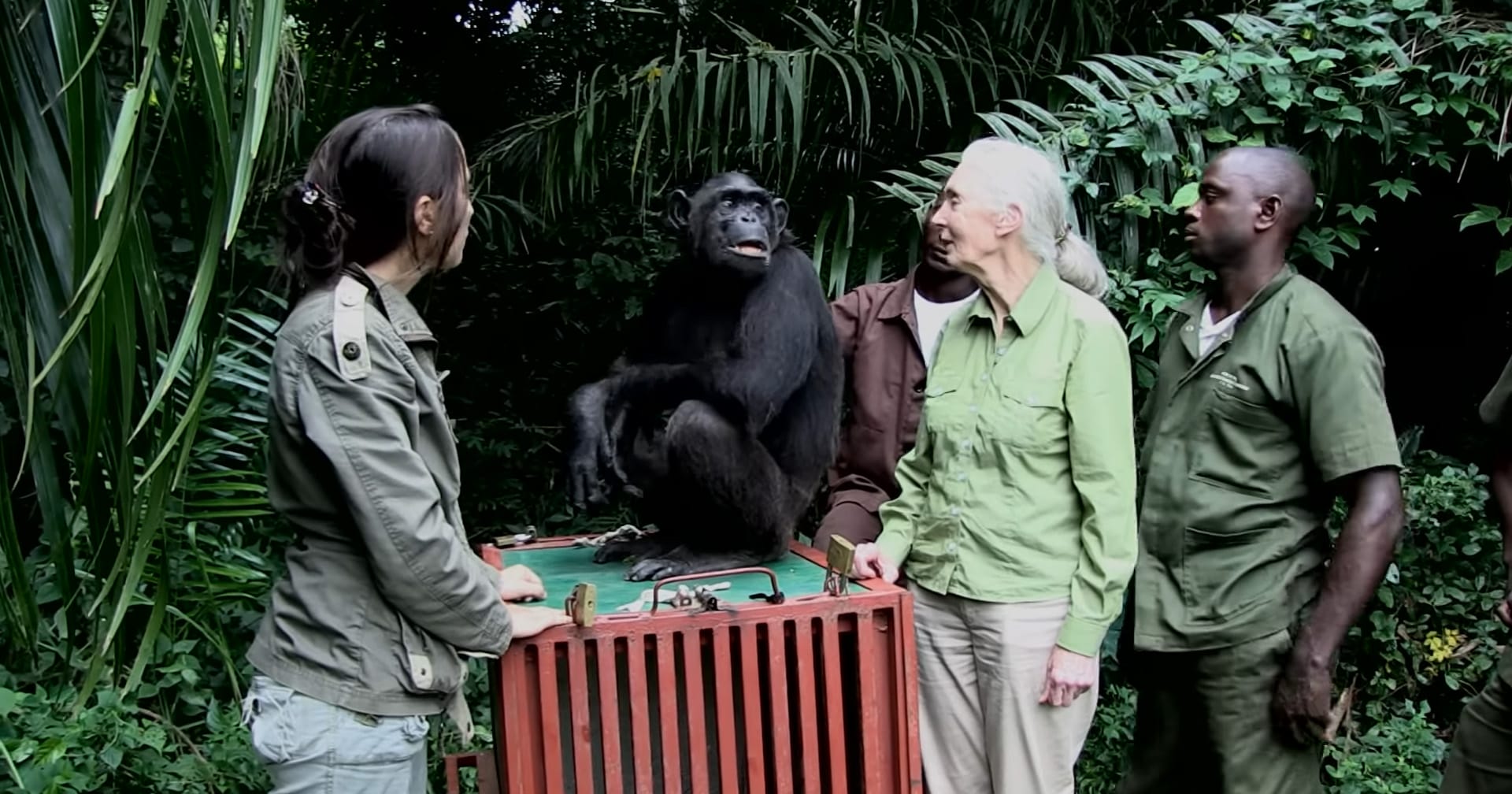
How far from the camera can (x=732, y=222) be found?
10.5ft

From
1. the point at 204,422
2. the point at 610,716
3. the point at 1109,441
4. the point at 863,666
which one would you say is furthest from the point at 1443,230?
the point at 204,422

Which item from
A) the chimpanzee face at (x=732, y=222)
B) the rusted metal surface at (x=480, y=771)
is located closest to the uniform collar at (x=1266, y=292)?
the chimpanzee face at (x=732, y=222)

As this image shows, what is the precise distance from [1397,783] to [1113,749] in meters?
0.84

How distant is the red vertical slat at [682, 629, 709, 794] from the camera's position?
Result: 225cm

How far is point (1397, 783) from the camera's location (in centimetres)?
392

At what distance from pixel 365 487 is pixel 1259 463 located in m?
1.91

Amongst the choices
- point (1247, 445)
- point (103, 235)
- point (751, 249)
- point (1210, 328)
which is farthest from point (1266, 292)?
point (103, 235)

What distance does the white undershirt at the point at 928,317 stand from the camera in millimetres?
3428

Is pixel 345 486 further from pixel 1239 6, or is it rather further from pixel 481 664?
pixel 1239 6

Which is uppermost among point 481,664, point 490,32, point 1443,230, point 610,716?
point 490,32

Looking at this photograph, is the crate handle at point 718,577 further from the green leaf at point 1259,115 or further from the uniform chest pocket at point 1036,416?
the green leaf at point 1259,115

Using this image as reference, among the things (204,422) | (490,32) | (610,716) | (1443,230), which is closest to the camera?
(610,716)

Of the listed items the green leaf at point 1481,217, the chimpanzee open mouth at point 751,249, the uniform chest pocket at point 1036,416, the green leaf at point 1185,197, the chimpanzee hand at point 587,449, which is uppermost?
the green leaf at point 1185,197

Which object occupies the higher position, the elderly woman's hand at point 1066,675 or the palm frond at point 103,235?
the palm frond at point 103,235
